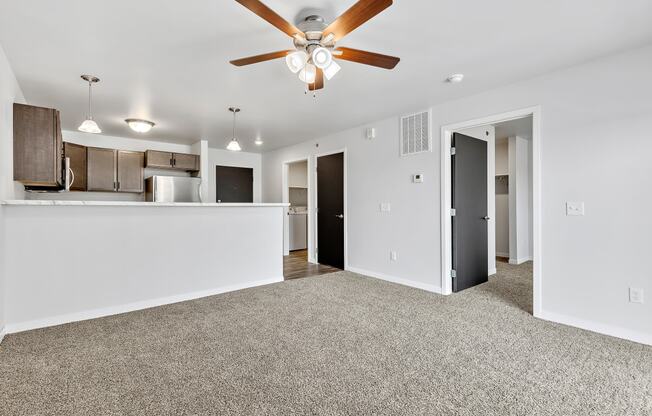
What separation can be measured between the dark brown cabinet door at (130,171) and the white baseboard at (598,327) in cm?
626

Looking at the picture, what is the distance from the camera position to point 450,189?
153 inches

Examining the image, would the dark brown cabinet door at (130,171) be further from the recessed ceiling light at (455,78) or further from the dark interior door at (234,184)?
the recessed ceiling light at (455,78)

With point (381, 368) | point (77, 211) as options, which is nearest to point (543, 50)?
point (381, 368)

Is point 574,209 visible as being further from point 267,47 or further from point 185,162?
point 185,162

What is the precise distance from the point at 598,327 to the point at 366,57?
2.98 metres

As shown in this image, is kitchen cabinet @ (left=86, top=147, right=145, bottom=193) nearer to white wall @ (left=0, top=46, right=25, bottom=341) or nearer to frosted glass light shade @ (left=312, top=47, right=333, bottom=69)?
white wall @ (left=0, top=46, right=25, bottom=341)

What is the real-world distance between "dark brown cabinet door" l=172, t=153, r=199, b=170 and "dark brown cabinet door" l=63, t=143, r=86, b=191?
1.36 meters

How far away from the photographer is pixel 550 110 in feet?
9.77

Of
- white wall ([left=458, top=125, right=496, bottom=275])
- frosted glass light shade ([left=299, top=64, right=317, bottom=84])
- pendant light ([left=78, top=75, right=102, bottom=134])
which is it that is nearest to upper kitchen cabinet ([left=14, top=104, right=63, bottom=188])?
pendant light ([left=78, top=75, right=102, bottom=134])

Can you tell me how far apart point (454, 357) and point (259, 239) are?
2.90m

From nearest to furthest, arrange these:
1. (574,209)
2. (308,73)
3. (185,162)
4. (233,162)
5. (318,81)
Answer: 1. (308,73)
2. (318,81)
3. (574,209)
4. (185,162)
5. (233,162)

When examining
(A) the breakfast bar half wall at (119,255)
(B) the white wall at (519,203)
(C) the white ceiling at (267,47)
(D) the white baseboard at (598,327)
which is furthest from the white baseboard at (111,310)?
(B) the white wall at (519,203)

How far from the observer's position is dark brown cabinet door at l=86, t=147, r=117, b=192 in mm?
5238

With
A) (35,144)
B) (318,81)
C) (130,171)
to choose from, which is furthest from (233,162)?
(318,81)
